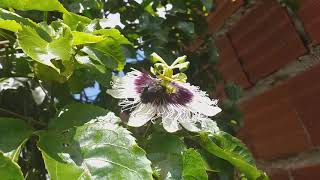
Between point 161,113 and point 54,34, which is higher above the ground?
point 54,34

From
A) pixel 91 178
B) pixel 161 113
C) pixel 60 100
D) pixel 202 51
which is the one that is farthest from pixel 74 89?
pixel 202 51

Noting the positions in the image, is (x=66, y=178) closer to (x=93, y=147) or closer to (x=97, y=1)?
(x=93, y=147)

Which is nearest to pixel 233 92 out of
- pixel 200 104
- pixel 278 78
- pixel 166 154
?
pixel 278 78

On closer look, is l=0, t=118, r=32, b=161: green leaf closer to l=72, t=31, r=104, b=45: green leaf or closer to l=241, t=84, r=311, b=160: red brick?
l=72, t=31, r=104, b=45: green leaf

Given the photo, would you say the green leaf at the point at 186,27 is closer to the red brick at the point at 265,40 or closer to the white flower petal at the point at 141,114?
the red brick at the point at 265,40

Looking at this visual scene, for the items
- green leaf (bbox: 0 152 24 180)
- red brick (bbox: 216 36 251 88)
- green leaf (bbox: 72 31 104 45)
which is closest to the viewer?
green leaf (bbox: 0 152 24 180)

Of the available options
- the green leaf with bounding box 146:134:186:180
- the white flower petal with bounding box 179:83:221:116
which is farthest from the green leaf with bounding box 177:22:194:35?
the green leaf with bounding box 146:134:186:180
